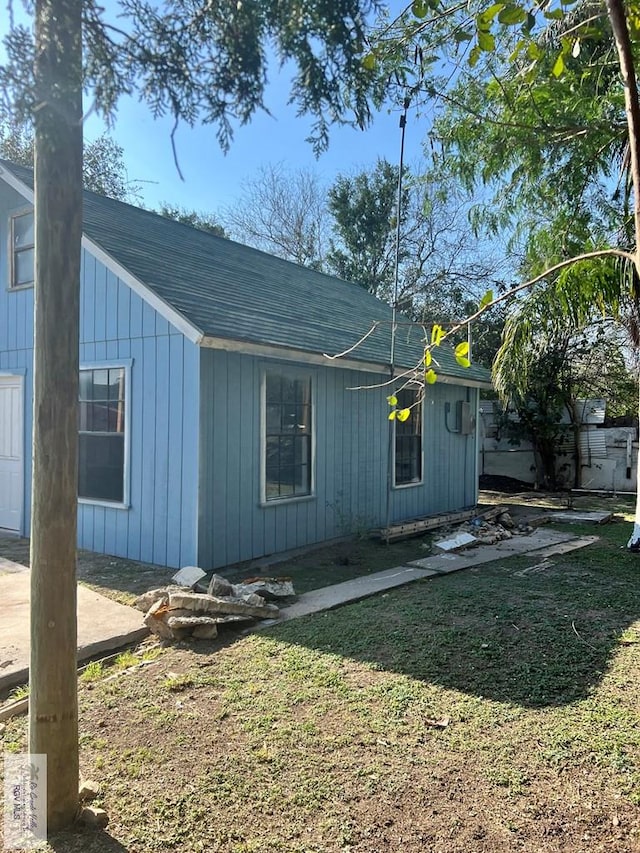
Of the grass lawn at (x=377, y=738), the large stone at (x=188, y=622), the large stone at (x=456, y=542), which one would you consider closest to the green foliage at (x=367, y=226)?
the large stone at (x=456, y=542)

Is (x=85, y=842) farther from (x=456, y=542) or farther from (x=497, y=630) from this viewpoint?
(x=456, y=542)

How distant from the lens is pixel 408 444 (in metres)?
9.70

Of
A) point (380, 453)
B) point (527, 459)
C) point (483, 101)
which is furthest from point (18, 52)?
point (527, 459)

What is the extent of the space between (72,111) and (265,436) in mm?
5045

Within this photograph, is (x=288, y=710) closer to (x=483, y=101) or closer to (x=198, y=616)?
(x=198, y=616)

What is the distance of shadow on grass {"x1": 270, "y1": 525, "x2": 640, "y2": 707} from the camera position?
3738mm

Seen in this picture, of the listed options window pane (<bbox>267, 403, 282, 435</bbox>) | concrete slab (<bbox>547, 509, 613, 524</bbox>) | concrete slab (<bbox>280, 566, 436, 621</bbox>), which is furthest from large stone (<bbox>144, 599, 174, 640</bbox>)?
concrete slab (<bbox>547, 509, 613, 524</bbox>)

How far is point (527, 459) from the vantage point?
1530 centimetres

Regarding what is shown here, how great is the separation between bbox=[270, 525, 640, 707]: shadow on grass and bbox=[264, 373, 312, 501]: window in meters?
2.10

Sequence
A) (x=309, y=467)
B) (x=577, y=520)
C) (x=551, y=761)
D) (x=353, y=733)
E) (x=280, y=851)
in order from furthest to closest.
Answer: (x=577, y=520)
(x=309, y=467)
(x=353, y=733)
(x=551, y=761)
(x=280, y=851)

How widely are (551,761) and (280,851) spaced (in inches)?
53.3

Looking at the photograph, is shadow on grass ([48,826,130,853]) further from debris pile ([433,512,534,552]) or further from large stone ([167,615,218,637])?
debris pile ([433,512,534,552])

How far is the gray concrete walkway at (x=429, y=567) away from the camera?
5414 mm

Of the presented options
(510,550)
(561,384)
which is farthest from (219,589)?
(561,384)
